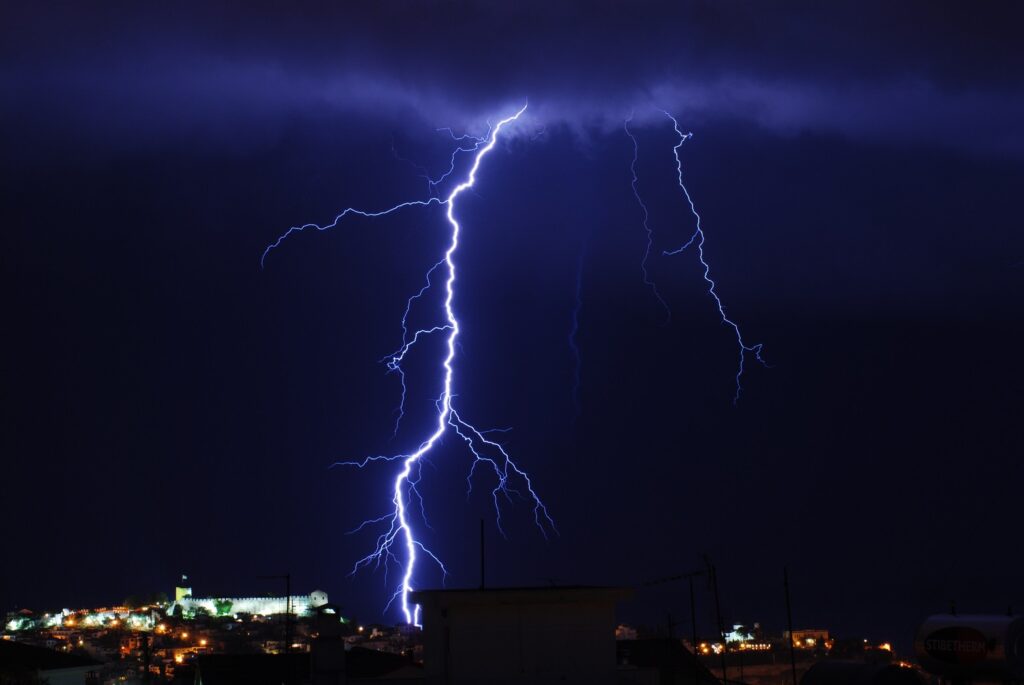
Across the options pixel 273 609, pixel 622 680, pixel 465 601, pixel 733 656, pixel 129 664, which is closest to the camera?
pixel 465 601

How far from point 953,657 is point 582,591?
4391mm

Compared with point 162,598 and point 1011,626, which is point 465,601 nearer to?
point 1011,626

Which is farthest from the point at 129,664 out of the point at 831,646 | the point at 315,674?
the point at 831,646

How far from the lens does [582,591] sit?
12.4 meters

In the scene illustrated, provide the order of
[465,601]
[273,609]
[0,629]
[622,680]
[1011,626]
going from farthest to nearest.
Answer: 1. [273,609]
2. [0,629]
3. [622,680]
4. [465,601]
5. [1011,626]

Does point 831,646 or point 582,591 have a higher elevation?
point 582,591

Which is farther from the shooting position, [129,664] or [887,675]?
[129,664]

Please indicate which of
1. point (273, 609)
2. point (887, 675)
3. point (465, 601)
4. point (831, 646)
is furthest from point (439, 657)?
point (273, 609)

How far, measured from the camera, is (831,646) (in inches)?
2063

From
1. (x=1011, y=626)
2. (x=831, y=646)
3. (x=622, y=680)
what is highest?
(x=1011, y=626)

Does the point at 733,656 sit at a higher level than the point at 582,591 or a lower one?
lower

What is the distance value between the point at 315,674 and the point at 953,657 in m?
6.69

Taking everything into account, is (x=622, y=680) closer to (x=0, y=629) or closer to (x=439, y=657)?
(x=439, y=657)


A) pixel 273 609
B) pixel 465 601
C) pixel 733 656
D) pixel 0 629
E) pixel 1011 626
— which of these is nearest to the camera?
pixel 1011 626
